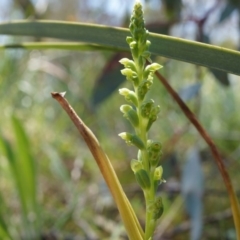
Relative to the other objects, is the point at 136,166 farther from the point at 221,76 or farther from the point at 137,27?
the point at 221,76

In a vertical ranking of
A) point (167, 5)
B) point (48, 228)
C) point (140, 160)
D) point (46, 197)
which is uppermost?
point (167, 5)

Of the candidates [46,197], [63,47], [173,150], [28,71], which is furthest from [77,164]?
[63,47]

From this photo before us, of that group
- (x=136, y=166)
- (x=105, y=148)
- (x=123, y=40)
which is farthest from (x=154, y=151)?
(x=105, y=148)

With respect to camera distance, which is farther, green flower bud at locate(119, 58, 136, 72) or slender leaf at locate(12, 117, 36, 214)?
slender leaf at locate(12, 117, 36, 214)

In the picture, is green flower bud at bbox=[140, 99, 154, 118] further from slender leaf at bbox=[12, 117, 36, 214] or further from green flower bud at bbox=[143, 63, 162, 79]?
slender leaf at bbox=[12, 117, 36, 214]

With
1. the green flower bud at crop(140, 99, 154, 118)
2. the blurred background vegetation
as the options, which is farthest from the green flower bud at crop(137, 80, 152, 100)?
the blurred background vegetation

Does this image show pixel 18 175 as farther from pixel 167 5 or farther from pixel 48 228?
pixel 167 5
